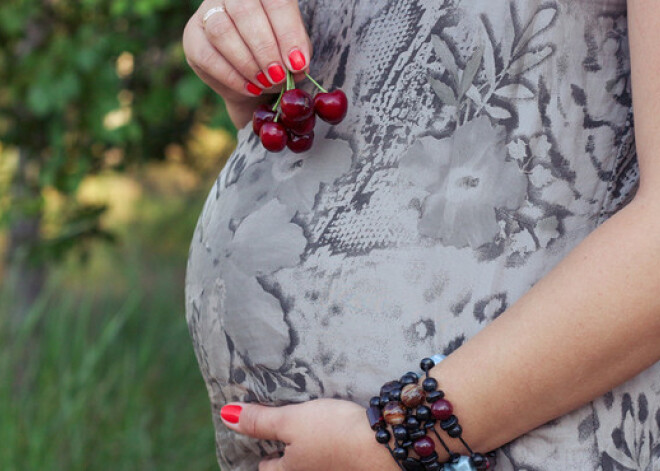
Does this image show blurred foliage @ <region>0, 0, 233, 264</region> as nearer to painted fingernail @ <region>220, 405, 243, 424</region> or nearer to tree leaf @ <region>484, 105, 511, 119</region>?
painted fingernail @ <region>220, 405, 243, 424</region>

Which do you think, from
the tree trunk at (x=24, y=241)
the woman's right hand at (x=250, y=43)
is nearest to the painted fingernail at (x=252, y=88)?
the woman's right hand at (x=250, y=43)

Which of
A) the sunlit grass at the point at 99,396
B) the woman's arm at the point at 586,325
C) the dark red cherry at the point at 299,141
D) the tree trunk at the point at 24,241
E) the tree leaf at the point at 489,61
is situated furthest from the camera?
the tree trunk at the point at 24,241

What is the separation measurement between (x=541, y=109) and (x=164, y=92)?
1.86m

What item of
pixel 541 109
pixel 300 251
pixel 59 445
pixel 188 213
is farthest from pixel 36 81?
pixel 541 109

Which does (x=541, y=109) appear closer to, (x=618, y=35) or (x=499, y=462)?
(x=618, y=35)

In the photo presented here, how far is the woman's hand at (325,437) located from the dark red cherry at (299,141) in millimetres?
295

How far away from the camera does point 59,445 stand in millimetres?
2334

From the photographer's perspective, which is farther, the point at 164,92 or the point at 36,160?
the point at 36,160

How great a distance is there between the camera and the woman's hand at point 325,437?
81 centimetres

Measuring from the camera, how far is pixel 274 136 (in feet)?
3.01

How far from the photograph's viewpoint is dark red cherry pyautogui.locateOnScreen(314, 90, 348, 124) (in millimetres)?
889

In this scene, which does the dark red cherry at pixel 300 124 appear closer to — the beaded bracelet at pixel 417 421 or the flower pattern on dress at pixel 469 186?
the flower pattern on dress at pixel 469 186

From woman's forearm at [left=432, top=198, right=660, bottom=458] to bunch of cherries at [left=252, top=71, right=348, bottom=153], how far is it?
0.99ft

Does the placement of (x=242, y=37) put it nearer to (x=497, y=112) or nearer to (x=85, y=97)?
(x=497, y=112)
